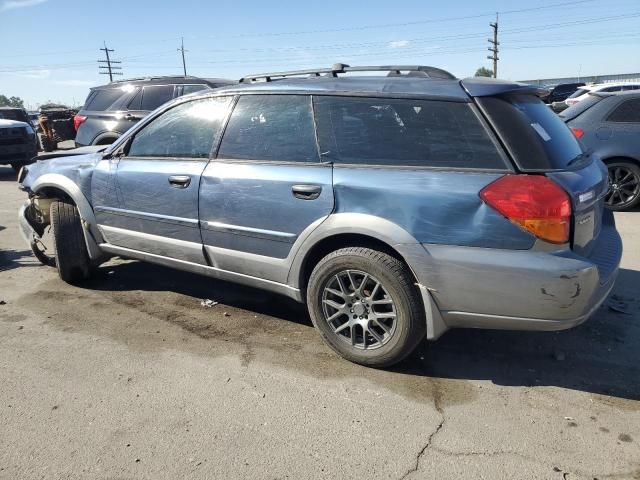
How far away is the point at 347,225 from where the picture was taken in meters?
3.16

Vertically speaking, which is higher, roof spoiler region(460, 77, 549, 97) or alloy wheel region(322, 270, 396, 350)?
roof spoiler region(460, 77, 549, 97)

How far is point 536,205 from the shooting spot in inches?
107

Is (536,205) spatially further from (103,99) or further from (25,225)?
(103,99)

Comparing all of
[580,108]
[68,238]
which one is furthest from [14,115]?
[580,108]

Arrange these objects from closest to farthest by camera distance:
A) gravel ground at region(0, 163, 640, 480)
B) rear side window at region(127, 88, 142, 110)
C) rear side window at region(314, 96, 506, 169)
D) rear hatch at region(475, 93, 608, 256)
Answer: gravel ground at region(0, 163, 640, 480) → rear hatch at region(475, 93, 608, 256) → rear side window at region(314, 96, 506, 169) → rear side window at region(127, 88, 142, 110)

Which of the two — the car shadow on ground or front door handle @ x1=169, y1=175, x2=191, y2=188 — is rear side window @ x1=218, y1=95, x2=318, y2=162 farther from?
the car shadow on ground

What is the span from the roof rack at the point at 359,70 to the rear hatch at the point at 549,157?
498 mm

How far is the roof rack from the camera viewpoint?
11.8 feet

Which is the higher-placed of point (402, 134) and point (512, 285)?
point (402, 134)

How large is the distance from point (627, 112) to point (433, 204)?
5.86 m

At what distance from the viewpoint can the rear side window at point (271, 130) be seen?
3500 mm

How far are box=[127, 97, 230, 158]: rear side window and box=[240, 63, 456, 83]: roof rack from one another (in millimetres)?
421

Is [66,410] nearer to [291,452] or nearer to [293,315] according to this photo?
[291,452]

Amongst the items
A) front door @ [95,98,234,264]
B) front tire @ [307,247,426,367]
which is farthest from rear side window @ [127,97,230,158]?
front tire @ [307,247,426,367]
